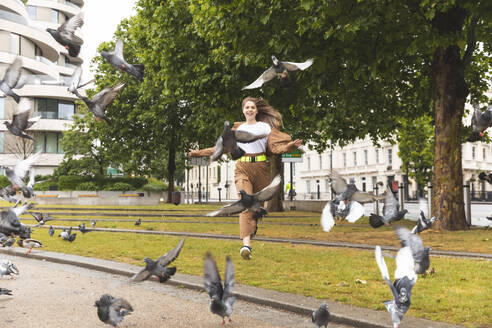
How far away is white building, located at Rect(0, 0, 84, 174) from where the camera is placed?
52281 millimetres

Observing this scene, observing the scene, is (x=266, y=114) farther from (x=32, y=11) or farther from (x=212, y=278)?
(x=32, y=11)

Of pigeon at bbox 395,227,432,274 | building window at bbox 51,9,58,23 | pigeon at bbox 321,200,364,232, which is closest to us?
pigeon at bbox 395,227,432,274

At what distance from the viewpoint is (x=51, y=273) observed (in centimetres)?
811

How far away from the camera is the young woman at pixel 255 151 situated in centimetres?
637

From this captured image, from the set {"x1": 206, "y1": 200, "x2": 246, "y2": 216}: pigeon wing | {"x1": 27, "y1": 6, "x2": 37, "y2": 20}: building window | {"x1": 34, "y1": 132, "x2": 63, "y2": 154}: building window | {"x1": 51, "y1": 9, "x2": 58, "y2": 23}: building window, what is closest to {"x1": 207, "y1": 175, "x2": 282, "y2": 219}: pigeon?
{"x1": 206, "y1": 200, "x2": 246, "y2": 216}: pigeon wing

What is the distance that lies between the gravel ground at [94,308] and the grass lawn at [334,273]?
77 cm

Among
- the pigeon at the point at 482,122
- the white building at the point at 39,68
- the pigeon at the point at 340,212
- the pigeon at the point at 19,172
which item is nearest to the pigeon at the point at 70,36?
the pigeon at the point at 19,172

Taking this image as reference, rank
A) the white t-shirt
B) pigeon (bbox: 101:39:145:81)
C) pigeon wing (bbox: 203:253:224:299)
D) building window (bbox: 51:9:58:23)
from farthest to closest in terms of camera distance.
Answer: building window (bbox: 51:9:58:23) → the white t-shirt → pigeon (bbox: 101:39:145:81) → pigeon wing (bbox: 203:253:224:299)

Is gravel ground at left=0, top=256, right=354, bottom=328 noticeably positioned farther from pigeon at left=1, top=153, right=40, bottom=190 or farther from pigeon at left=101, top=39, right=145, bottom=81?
pigeon at left=101, top=39, right=145, bottom=81

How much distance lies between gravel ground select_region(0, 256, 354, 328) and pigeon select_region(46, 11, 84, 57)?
102 inches

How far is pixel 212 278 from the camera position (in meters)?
3.85

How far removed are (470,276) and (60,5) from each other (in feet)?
237

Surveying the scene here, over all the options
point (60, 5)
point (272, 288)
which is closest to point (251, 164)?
point (272, 288)

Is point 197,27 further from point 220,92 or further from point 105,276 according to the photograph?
point 105,276
